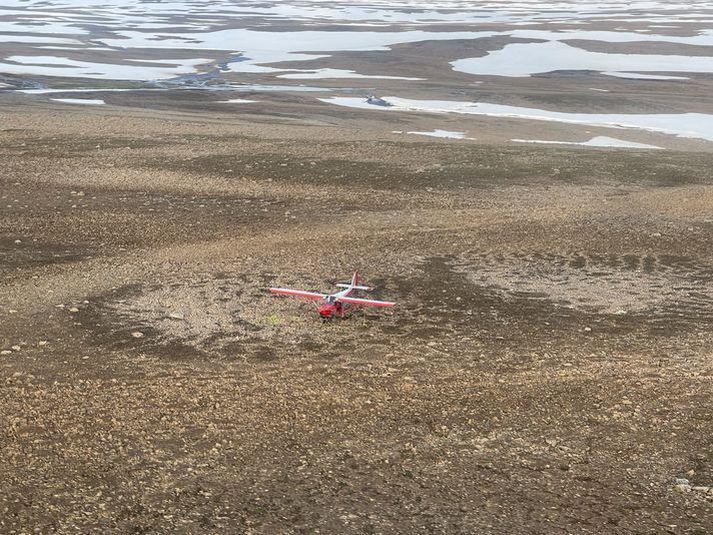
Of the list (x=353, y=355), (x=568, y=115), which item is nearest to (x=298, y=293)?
(x=353, y=355)

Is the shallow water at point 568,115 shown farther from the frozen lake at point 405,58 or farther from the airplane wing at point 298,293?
the airplane wing at point 298,293

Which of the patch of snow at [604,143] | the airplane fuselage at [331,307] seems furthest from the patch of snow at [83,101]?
the airplane fuselage at [331,307]

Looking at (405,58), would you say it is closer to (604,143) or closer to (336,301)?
(604,143)

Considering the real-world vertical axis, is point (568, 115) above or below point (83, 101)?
below

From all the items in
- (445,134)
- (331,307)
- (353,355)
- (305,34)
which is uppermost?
(305,34)

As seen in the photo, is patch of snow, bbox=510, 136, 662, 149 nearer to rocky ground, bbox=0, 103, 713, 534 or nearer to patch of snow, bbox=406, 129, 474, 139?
patch of snow, bbox=406, 129, 474, 139

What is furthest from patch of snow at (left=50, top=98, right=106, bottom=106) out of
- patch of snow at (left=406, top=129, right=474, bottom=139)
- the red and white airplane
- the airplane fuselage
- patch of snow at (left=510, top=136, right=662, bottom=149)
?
the airplane fuselage

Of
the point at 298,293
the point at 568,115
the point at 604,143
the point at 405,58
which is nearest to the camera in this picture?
the point at 298,293

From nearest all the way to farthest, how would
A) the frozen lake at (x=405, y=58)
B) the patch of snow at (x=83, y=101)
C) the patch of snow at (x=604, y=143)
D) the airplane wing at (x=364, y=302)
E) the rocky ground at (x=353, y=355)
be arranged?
the rocky ground at (x=353, y=355) → the airplane wing at (x=364, y=302) → the patch of snow at (x=604, y=143) → the patch of snow at (x=83, y=101) → the frozen lake at (x=405, y=58)

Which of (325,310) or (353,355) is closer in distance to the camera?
(353,355)
